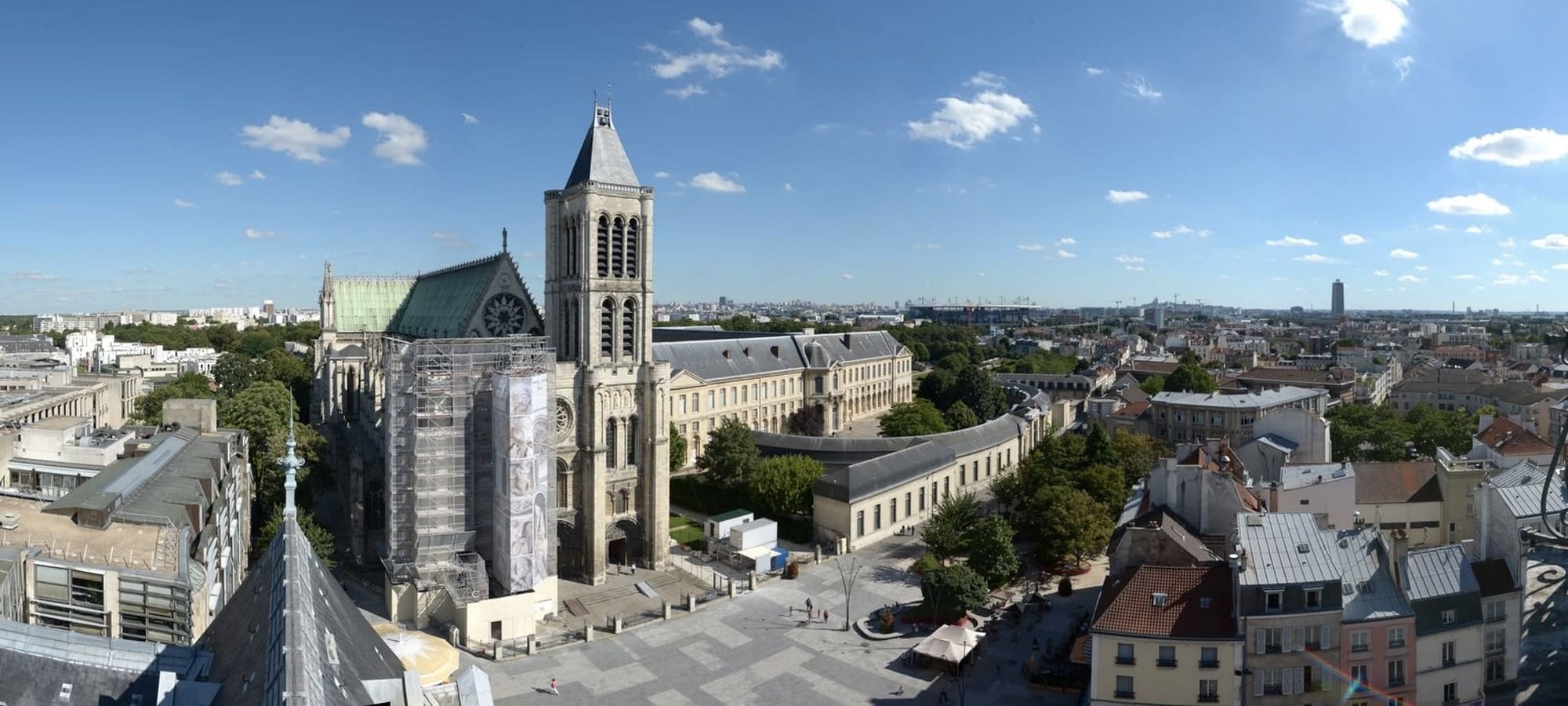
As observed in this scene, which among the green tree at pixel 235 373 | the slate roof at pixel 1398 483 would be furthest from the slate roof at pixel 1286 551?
the green tree at pixel 235 373

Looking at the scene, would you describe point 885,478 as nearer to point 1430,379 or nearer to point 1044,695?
point 1044,695

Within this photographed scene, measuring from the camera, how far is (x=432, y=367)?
118 feet

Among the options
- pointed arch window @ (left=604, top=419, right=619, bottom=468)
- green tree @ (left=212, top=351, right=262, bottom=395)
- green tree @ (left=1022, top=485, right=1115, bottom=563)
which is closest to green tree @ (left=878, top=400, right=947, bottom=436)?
green tree @ (left=1022, top=485, right=1115, bottom=563)

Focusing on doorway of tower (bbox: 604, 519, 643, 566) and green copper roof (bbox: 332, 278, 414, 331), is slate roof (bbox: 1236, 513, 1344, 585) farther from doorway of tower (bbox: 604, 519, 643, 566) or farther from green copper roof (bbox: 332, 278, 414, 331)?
green copper roof (bbox: 332, 278, 414, 331)

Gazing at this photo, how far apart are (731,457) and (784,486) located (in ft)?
19.3

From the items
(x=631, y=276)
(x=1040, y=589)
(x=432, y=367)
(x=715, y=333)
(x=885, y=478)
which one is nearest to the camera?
(x=432, y=367)

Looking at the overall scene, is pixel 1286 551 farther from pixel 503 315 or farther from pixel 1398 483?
pixel 503 315

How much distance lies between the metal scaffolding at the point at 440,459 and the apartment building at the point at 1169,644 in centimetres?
2269

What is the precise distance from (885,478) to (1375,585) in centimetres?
2474

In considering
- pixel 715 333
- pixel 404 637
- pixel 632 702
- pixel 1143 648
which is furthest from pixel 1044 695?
pixel 715 333

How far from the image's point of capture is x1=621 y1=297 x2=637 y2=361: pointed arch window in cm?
4103

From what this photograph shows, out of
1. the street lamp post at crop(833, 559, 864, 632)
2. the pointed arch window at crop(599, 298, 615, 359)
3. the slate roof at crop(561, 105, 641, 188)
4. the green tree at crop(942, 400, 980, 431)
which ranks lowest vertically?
the street lamp post at crop(833, 559, 864, 632)

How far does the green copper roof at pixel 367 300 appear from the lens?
5922 centimetres

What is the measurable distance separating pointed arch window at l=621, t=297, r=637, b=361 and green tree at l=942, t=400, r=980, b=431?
34.5 m
